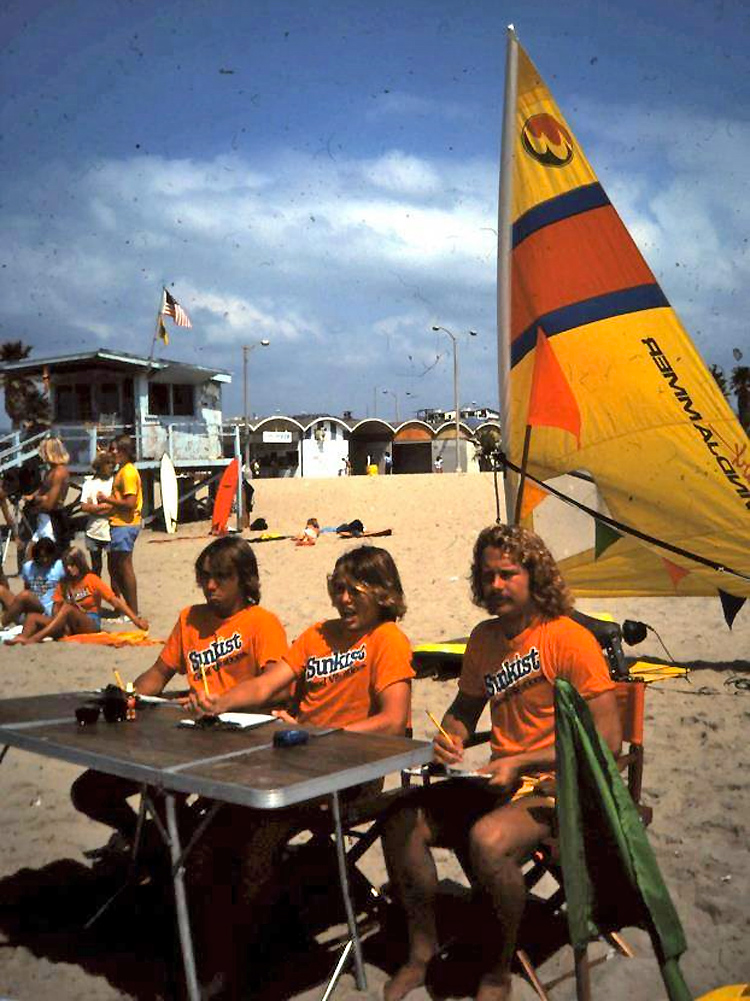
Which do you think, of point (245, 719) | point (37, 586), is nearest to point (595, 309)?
point (245, 719)

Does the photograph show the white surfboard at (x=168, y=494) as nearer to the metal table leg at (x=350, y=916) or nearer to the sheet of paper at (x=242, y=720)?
the sheet of paper at (x=242, y=720)

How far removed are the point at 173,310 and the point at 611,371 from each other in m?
22.4

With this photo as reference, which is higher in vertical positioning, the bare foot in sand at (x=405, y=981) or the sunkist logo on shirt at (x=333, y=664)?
the sunkist logo on shirt at (x=333, y=664)

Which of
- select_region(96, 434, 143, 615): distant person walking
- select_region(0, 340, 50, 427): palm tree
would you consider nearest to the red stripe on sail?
select_region(96, 434, 143, 615): distant person walking

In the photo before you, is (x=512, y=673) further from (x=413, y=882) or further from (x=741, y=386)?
(x=741, y=386)

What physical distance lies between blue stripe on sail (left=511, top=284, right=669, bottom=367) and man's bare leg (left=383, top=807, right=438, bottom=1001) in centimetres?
467

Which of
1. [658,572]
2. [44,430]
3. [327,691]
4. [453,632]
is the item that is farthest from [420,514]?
[327,691]

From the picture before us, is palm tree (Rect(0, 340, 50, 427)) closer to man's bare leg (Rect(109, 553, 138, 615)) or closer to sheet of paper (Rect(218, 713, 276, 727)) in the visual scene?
man's bare leg (Rect(109, 553, 138, 615))

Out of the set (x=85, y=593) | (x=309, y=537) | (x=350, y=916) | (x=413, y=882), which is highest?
(x=309, y=537)

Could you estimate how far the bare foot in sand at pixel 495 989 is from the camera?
285cm

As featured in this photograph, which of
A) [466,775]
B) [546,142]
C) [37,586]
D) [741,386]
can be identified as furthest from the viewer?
[741,386]

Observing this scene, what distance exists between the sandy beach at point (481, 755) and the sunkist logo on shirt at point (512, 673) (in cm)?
93

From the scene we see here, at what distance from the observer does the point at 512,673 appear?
3322 mm

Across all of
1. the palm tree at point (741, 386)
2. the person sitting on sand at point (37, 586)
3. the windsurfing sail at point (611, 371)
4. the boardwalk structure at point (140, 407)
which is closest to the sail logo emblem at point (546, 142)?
the windsurfing sail at point (611, 371)
